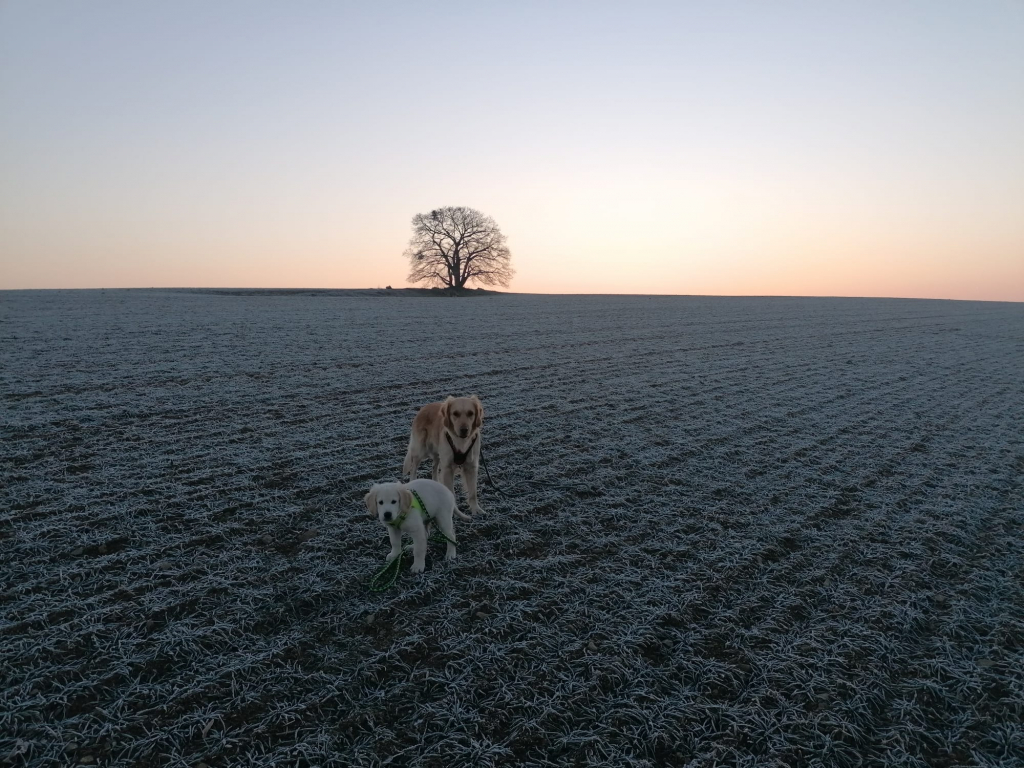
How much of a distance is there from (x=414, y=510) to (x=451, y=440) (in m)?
1.07

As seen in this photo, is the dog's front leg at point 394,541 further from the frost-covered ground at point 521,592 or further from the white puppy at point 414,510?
the frost-covered ground at point 521,592

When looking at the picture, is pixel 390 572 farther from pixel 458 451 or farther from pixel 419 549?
pixel 458 451

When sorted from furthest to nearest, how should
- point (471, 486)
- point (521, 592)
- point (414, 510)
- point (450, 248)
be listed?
point (450, 248), point (471, 486), point (414, 510), point (521, 592)

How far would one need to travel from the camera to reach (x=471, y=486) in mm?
5434

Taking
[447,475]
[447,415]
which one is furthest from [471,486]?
[447,415]

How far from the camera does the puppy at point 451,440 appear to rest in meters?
5.14

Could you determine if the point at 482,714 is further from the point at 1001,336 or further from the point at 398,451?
the point at 1001,336

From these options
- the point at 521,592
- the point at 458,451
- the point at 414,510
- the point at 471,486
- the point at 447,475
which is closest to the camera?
the point at 521,592

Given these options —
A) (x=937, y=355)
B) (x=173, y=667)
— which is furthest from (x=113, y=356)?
(x=937, y=355)

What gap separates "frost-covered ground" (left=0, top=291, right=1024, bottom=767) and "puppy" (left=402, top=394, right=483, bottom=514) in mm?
574

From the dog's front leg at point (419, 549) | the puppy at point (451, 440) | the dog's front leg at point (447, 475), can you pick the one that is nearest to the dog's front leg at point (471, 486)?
the puppy at point (451, 440)

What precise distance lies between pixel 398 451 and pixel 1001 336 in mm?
32770

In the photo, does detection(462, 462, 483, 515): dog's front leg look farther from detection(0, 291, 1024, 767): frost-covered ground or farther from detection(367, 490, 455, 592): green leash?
detection(367, 490, 455, 592): green leash

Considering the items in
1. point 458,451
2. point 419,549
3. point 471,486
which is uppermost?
point 458,451
